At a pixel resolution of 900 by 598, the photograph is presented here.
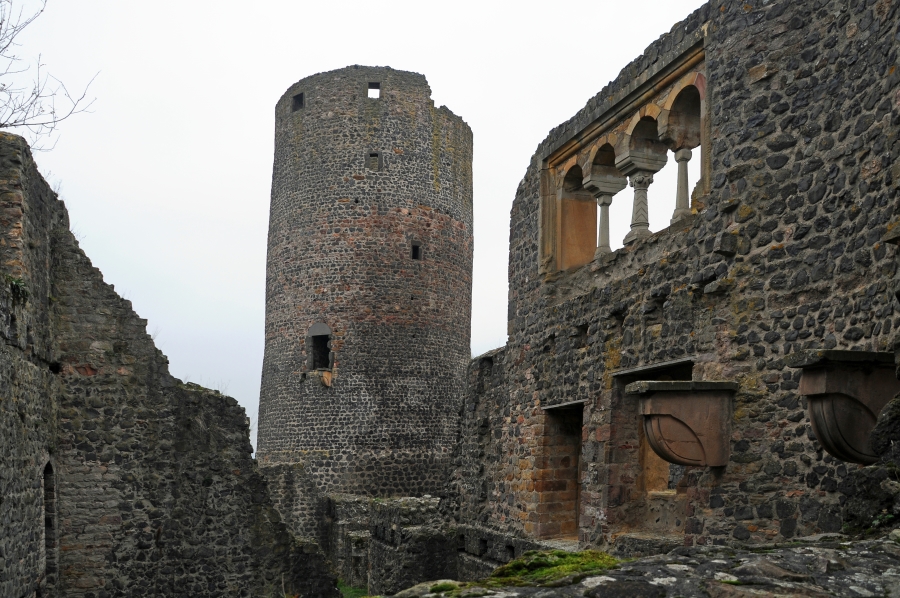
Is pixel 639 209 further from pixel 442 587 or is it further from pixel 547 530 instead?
pixel 442 587

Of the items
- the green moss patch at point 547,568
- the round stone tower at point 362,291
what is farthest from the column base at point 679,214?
the round stone tower at point 362,291

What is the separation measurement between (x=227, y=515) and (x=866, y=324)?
29.1 ft

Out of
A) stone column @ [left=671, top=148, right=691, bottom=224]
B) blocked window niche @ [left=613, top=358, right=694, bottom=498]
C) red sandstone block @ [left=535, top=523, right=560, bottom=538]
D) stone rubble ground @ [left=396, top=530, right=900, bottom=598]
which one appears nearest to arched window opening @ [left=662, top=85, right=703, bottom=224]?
stone column @ [left=671, top=148, right=691, bottom=224]

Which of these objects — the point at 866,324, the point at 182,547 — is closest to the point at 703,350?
the point at 866,324

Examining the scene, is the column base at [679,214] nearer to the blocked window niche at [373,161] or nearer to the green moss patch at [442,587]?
the green moss patch at [442,587]

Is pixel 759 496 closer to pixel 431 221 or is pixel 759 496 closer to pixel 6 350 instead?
pixel 6 350

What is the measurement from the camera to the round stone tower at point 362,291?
76.9 ft

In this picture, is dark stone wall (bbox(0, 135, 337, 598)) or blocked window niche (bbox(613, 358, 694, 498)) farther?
dark stone wall (bbox(0, 135, 337, 598))

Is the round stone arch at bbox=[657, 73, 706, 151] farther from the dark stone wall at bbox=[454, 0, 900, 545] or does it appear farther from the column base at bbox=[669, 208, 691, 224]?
the column base at bbox=[669, 208, 691, 224]

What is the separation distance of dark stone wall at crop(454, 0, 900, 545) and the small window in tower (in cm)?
1476

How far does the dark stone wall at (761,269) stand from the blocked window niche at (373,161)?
1477 cm

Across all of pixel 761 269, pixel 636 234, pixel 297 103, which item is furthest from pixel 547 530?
pixel 297 103

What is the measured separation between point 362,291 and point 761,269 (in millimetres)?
17531

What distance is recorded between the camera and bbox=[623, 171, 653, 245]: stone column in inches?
368
